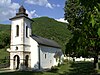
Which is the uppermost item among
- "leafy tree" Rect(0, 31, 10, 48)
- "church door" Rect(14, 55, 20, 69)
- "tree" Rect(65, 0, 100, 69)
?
"leafy tree" Rect(0, 31, 10, 48)

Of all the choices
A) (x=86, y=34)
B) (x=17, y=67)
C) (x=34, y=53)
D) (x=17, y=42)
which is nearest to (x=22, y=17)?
(x=17, y=42)

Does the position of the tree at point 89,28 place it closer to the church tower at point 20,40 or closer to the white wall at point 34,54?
the church tower at point 20,40

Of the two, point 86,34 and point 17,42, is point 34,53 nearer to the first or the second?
point 17,42

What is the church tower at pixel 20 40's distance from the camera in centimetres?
3672

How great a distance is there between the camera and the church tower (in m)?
36.7

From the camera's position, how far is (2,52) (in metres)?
67.3

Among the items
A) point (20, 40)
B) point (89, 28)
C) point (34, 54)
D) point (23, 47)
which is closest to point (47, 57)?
point (34, 54)

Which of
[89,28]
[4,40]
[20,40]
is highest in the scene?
[4,40]

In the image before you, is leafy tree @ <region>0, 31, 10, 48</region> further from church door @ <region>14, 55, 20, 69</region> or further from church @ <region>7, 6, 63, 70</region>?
church @ <region>7, 6, 63, 70</region>

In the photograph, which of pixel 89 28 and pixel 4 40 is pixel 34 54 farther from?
pixel 4 40

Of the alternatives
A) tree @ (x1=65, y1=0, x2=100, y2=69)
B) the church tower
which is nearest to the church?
the church tower

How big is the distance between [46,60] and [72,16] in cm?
1478

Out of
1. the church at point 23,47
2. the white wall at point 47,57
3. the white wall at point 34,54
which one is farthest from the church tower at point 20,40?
the white wall at point 47,57

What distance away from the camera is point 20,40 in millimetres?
37062
